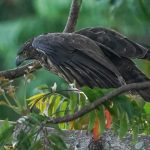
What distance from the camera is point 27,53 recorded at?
5.61 m

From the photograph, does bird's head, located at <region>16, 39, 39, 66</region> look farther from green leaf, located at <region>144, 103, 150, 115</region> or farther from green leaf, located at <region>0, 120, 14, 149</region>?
green leaf, located at <region>0, 120, 14, 149</region>

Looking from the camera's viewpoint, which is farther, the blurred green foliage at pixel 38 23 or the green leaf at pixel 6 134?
the blurred green foliage at pixel 38 23

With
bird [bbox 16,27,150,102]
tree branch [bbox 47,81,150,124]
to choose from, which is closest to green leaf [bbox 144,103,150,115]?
bird [bbox 16,27,150,102]

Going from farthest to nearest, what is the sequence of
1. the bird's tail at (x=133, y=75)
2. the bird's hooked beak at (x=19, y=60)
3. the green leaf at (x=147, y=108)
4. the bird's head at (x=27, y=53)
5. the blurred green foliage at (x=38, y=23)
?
the blurred green foliage at (x=38, y=23) < the bird's hooked beak at (x=19, y=60) < the bird's head at (x=27, y=53) < the bird's tail at (x=133, y=75) < the green leaf at (x=147, y=108)

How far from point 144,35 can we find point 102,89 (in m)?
13.0

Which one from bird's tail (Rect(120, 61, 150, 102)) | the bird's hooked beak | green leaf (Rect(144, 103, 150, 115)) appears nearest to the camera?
green leaf (Rect(144, 103, 150, 115))

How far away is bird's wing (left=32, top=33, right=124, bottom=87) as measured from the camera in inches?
193

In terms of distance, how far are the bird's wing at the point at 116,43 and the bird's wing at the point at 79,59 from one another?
0.54ft

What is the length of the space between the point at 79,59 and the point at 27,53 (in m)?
0.64

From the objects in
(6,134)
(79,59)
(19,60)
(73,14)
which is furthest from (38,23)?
(6,134)

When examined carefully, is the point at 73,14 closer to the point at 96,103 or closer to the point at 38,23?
the point at 96,103

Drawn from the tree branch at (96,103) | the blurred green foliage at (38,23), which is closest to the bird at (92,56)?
the tree branch at (96,103)

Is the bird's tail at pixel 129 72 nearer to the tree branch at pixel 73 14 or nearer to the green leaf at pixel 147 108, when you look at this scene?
the green leaf at pixel 147 108

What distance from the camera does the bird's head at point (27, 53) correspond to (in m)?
5.52
